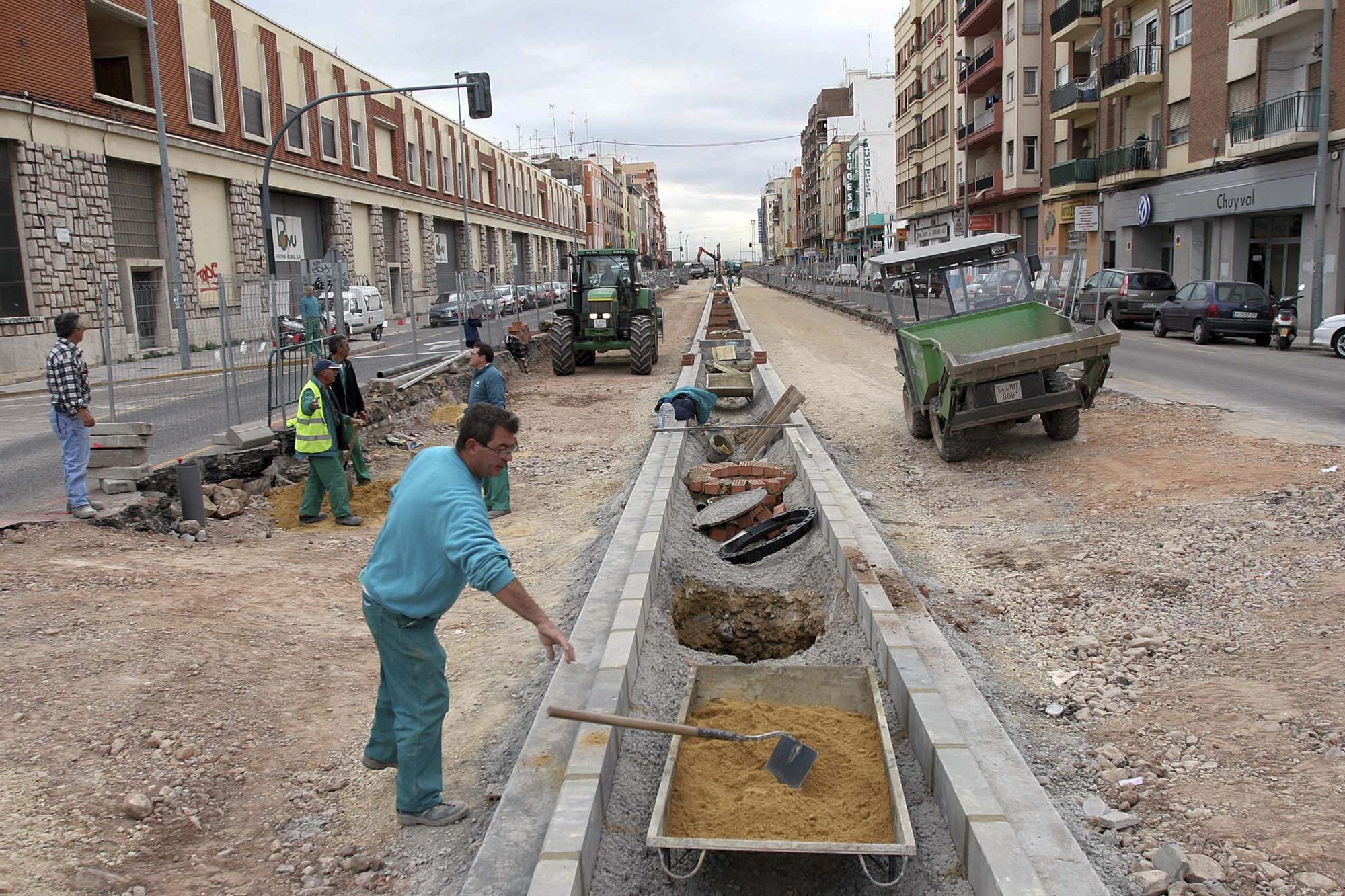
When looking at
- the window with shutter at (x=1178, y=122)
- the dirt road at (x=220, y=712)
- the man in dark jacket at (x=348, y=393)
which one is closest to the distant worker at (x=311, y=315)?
the man in dark jacket at (x=348, y=393)

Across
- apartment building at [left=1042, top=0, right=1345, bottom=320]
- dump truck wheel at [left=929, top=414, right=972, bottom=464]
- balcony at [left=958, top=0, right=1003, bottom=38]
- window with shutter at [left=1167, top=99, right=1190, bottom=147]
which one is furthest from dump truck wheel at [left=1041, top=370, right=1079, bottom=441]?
balcony at [left=958, top=0, right=1003, bottom=38]

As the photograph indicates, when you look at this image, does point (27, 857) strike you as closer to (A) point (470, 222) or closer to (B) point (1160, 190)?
(B) point (1160, 190)

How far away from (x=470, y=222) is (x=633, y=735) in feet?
183

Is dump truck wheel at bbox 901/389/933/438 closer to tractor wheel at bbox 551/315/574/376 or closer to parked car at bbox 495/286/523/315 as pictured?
tractor wheel at bbox 551/315/574/376

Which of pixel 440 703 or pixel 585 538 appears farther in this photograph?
pixel 585 538

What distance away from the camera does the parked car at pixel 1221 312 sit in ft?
73.9

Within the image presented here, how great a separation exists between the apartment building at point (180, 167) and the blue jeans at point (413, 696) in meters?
8.57

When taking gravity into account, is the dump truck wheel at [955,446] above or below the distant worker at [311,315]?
below

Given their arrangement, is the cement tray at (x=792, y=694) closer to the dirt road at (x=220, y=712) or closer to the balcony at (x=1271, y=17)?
the dirt road at (x=220, y=712)

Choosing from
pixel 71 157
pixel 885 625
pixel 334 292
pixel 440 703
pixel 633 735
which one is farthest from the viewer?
pixel 71 157

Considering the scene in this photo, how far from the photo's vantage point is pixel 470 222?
57.5 meters

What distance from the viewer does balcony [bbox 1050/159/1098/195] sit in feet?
125

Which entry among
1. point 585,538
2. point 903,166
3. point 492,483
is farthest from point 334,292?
point 903,166

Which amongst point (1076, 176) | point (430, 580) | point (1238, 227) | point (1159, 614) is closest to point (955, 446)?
point (1159, 614)
